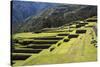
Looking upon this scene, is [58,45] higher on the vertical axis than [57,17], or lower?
lower

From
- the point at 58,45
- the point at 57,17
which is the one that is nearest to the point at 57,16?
the point at 57,17

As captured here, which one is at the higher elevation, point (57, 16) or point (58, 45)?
point (57, 16)

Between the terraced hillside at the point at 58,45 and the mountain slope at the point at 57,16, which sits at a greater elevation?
the mountain slope at the point at 57,16

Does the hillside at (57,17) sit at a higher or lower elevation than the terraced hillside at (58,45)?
higher

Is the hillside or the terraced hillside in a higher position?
the hillside

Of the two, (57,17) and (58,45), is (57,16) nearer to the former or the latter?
(57,17)

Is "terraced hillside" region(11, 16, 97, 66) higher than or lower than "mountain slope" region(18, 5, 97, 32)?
lower
